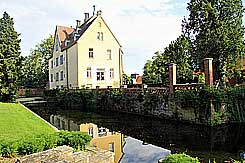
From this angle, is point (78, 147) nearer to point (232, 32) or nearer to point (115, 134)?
point (115, 134)

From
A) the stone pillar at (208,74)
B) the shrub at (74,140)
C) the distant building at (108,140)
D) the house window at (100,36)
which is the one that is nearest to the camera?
the shrub at (74,140)

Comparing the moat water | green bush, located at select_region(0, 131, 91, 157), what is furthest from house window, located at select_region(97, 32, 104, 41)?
green bush, located at select_region(0, 131, 91, 157)

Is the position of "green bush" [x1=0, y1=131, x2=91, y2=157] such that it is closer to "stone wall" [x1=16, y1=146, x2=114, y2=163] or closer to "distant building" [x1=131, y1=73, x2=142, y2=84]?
"stone wall" [x1=16, y1=146, x2=114, y2=163]

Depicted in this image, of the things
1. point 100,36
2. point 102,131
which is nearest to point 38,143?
point 102,131

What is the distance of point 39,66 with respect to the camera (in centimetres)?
6066

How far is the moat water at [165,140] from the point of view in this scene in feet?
33.8

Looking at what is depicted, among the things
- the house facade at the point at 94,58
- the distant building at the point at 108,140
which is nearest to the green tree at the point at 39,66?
the house facade at the point at 94,58

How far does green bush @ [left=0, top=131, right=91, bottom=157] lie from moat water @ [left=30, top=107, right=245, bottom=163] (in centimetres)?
205

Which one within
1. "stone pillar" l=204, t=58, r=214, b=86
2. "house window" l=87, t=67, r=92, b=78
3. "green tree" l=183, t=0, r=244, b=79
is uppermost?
"green tree" l=183, t=0, r=244, b=79

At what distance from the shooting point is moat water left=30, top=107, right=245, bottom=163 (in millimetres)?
10313

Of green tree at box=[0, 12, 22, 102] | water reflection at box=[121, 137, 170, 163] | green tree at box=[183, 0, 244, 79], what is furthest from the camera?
green tree at box=[0, 12, 22, 102]

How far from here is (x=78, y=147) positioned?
8469 mm

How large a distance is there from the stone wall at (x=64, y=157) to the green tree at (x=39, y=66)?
5508 centimetres

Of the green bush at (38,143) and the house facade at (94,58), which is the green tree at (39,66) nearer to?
the house facade at (94,58)
